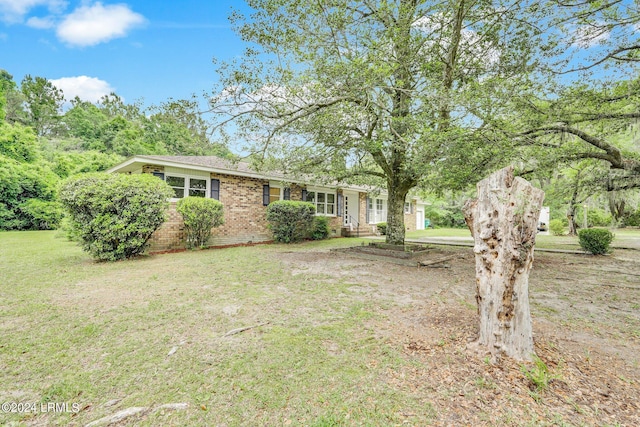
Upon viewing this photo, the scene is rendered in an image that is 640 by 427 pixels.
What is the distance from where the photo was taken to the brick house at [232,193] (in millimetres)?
9992

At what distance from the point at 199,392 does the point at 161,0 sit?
467 inches

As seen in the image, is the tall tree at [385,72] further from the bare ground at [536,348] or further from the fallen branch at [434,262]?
the bare ground at [536,348]

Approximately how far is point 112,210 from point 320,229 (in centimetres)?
891

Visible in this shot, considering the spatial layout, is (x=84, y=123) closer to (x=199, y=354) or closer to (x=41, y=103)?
(x=41, y=103)

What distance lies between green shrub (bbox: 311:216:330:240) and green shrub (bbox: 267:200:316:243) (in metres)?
1.10

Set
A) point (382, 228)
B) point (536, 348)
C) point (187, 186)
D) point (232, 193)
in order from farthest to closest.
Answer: point (382, 228) < point (232, 193) < point (187, 186) < point (536, 348)

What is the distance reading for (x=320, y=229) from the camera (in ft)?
46.7

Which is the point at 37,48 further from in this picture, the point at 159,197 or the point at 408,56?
the point at 408,56

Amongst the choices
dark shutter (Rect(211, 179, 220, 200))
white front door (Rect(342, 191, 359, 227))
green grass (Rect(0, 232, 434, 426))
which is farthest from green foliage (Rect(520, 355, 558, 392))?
white front door (Rect(342, 191, 359, 227))

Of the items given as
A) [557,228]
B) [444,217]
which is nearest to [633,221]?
[557,228]

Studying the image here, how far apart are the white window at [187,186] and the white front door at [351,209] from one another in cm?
900

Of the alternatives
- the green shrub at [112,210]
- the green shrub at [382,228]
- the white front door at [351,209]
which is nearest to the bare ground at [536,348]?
the green shrub at [112,210]

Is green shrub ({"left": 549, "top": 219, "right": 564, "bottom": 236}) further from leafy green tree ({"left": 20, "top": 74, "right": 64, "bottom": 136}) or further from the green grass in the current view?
leafy green tree ({"left": 20, "top": 74, "right": 64, "bottom": 136})

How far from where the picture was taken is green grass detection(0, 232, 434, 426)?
201 centimetres
